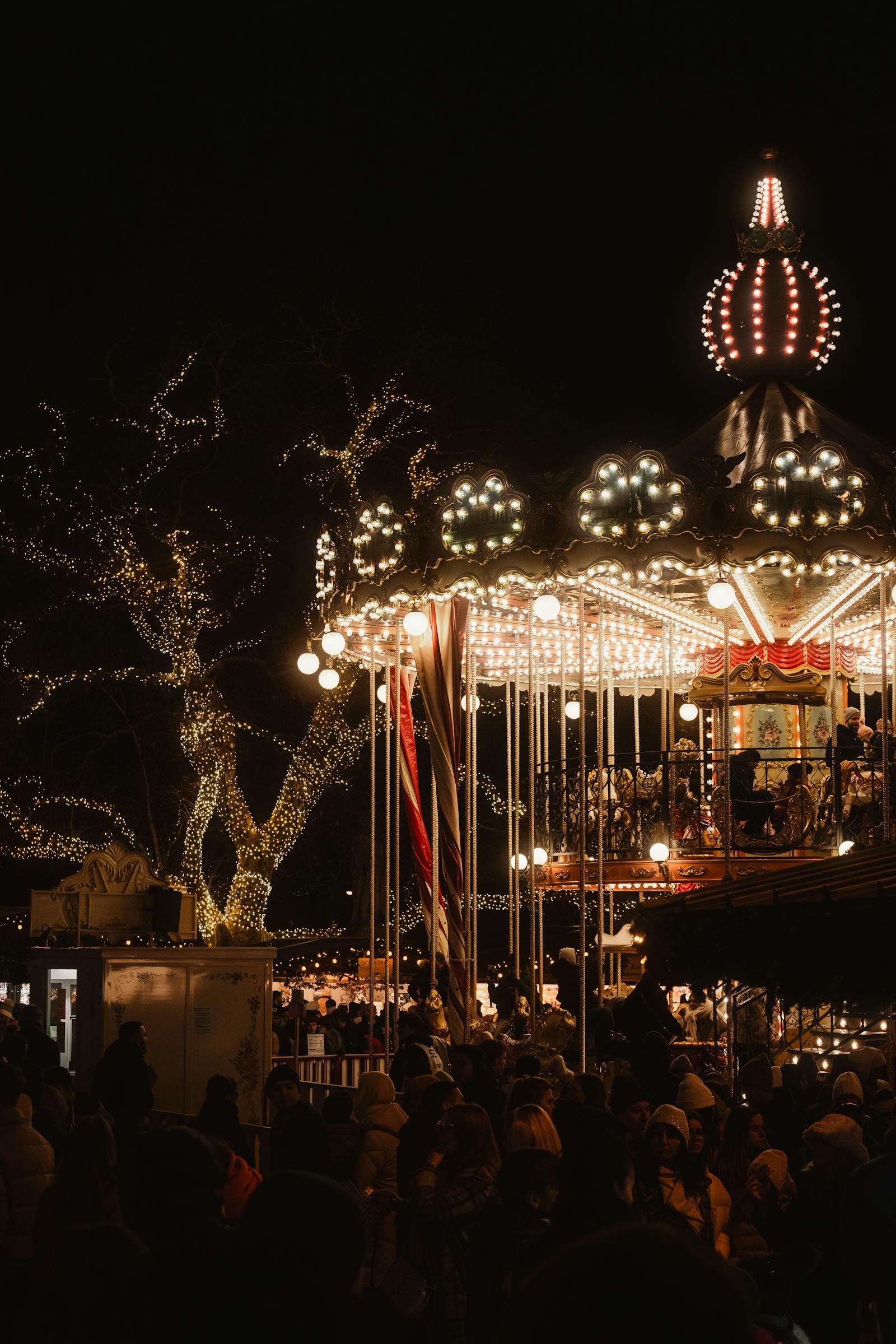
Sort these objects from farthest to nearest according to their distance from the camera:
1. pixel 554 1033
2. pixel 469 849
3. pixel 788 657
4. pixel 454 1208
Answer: pixel 788 657
pixel 469 849
pixel 554 1033
pixel 454 1208

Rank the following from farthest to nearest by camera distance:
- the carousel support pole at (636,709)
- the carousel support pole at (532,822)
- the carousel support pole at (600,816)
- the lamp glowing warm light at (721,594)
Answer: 1. the carousel support pole at (636,709)
2. the carousel support pole at (532,822)
3. the carousel support pole at (600,816)
4. the lamp glowing warm light at (721,594)

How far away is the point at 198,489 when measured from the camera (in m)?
24.5

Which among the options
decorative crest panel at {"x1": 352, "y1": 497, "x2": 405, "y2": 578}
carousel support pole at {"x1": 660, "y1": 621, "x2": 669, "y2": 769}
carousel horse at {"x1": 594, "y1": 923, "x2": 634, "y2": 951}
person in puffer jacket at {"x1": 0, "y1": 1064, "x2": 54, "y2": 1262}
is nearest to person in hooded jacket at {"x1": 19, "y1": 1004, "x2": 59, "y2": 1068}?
person in puffer jacket at {"x1": 0, "y1": 1064, "x2": 54, "y2": 1262}

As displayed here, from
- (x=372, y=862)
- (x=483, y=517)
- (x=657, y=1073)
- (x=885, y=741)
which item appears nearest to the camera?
(x=657, y=1073)

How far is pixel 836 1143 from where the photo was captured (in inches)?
257

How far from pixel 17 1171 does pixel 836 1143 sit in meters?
3.33

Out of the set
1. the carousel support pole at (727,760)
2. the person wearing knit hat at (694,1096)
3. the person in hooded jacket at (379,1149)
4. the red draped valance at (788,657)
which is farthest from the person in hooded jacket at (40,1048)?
the red draped valance at (788,657)

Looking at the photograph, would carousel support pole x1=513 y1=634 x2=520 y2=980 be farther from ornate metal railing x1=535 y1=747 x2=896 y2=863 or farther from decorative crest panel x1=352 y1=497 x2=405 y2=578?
decorative crest panel x1=352 y1=497 x2=405 y2=578

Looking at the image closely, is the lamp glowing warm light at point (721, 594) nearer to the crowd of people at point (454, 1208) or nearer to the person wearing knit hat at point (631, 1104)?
the crowd of people at point (454, 1208)

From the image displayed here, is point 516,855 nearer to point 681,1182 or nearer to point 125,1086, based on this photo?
point 125,1086

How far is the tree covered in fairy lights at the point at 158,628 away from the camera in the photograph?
925 inches

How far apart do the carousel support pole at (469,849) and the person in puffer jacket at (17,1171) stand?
8648 mm

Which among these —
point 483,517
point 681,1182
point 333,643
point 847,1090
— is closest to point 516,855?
point 333,643

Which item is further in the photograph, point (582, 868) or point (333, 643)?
point (333, 643)
